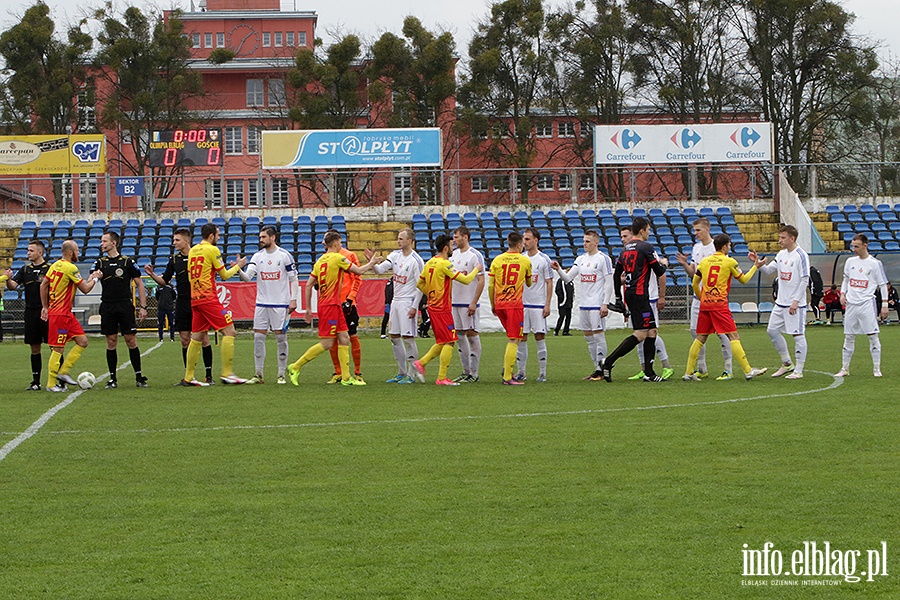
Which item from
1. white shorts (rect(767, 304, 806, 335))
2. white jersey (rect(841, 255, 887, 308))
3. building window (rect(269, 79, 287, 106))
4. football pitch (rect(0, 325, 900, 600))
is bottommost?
football pitch (rect(0, 325, 900, 600))

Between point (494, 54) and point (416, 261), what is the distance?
44801 mm

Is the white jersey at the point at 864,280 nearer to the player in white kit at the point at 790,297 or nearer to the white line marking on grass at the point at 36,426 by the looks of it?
the player in white kit at the point at 790,297

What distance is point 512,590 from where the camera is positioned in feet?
17.7

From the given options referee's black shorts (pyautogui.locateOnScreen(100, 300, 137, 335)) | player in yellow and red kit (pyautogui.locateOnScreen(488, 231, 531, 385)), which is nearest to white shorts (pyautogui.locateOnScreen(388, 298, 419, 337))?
player in yellow and red kit (pyautogui.locateOnScreen(488, 231, 531, 385))

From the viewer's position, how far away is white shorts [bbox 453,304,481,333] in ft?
51.9

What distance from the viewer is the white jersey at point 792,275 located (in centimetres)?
1545

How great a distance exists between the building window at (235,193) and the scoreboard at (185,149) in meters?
1.79

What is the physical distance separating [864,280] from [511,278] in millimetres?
4943

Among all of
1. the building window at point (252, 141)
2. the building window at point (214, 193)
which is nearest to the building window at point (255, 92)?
the building window at point (252, 141)

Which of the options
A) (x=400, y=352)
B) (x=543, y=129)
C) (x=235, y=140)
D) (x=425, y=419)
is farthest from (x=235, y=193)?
(x=425, y=419)

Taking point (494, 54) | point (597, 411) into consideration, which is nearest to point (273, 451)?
point (597, 411)

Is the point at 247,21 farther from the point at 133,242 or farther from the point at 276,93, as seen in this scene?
the point at 133,242

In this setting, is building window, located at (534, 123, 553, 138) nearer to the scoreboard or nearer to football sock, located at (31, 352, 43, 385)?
the scoreboard

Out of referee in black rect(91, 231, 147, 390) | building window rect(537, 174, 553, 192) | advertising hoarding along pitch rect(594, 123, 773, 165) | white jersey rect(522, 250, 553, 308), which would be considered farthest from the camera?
building window rect(537, 174, 553, 192)
